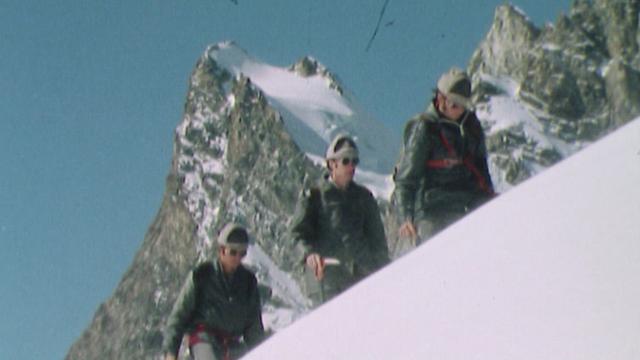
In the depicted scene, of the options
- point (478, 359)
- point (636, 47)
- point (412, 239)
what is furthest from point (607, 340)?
point (636, 47)

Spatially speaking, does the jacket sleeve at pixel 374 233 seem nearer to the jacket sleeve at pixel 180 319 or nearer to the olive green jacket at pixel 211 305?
the olive green jacket at pixel 211 305

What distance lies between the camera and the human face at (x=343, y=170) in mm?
7652

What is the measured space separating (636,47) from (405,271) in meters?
195

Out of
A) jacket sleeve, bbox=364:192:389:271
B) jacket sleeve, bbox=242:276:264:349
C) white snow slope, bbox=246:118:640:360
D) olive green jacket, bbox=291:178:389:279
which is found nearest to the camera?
white snow slope, bbox=246:118:640:360

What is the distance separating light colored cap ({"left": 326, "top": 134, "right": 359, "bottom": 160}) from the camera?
7633 mm

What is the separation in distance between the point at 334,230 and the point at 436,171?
3.23 feet

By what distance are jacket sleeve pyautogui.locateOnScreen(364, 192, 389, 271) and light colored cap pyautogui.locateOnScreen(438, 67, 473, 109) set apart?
45.5 inches

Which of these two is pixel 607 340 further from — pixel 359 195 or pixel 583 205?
pixel 359 195

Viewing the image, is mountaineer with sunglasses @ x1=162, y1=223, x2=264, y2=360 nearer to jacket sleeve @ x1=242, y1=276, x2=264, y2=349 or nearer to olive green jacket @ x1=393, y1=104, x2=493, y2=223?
jacket sleeve @ x1=242, y1=276, x2=264, y2=349

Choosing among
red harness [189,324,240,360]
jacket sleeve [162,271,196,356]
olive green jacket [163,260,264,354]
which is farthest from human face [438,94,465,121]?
red harness [189,324,240,360]

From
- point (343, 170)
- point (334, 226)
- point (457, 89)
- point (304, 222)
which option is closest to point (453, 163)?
point (457, 89)

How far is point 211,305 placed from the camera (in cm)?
752

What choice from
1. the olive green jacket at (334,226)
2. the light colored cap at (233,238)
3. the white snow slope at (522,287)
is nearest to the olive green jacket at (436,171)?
the olive green jacket at (334,226)

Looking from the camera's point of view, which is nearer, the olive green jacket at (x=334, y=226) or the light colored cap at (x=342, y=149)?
the light colored cap at (x=342, y=149)
